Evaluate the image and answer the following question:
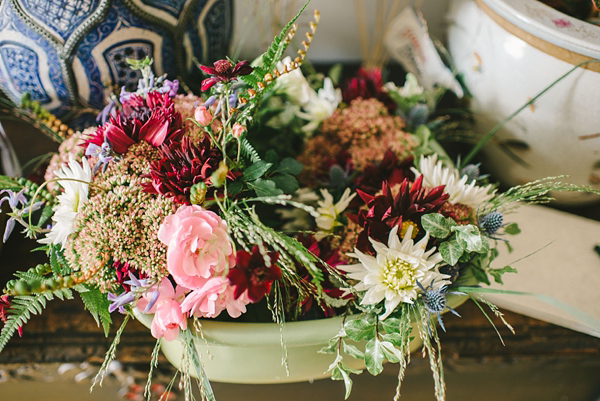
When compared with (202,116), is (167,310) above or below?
below

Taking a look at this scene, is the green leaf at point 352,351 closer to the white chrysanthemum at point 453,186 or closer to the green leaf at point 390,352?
the green leaf at point 390,352

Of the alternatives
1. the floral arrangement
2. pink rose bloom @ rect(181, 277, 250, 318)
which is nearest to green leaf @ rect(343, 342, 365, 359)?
the floral arrangement

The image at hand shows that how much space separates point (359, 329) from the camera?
396 mm

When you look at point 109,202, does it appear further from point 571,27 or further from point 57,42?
point 571,27

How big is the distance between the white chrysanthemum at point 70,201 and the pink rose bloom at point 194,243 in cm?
9

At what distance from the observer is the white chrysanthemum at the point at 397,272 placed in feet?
1.27

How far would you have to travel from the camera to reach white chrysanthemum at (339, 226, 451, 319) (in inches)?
15.2

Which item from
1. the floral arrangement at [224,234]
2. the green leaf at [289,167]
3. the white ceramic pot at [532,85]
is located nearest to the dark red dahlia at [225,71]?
the floral arrangement at [224,234]

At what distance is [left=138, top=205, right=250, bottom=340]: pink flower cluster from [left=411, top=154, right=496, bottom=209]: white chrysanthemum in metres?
0.20

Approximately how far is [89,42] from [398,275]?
39 cm

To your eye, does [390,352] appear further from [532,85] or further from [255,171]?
[532,85]

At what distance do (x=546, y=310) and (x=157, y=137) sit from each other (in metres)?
0.47

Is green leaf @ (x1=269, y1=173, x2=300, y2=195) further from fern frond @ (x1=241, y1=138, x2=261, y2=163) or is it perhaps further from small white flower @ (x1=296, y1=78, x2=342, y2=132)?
small white flower @ (x1=296, y1=78, x2=342, y2=132)

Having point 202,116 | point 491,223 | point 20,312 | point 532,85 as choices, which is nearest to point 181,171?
point 202,116
